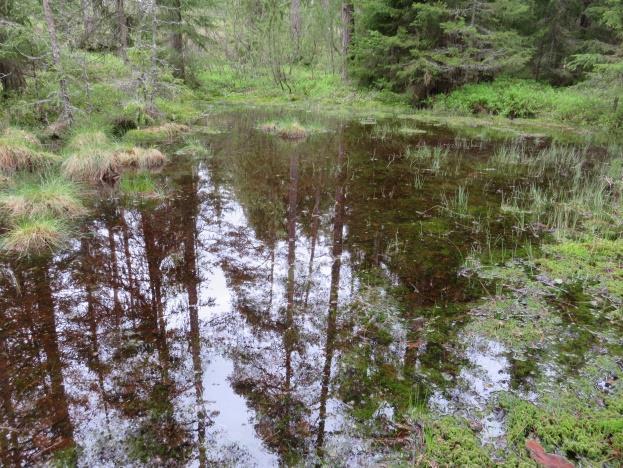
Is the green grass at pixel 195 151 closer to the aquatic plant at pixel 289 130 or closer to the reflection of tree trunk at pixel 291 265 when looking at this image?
the reflection of tree trunk at pixel 291 265

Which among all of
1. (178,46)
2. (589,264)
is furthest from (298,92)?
(589,264)

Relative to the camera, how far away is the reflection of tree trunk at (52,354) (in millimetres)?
2552

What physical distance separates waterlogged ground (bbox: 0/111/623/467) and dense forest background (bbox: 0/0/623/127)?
7150 millimetres

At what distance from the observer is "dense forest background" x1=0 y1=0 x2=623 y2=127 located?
38.6ft

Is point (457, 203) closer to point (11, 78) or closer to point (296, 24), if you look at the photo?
point (11, 78)

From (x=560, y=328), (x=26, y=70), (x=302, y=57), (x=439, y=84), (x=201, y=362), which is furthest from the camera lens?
(x=302, y=57)

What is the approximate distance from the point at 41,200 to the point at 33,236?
926 mm

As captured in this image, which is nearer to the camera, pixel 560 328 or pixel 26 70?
pixel 560 328

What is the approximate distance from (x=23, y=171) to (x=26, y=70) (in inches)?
267

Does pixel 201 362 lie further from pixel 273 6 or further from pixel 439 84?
pixel 273 6

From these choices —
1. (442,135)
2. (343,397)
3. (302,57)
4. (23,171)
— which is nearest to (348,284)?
(343,397)

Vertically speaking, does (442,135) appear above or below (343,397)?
above

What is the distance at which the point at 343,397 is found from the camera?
288 cm

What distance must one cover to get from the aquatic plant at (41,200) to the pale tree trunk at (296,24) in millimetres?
20498
